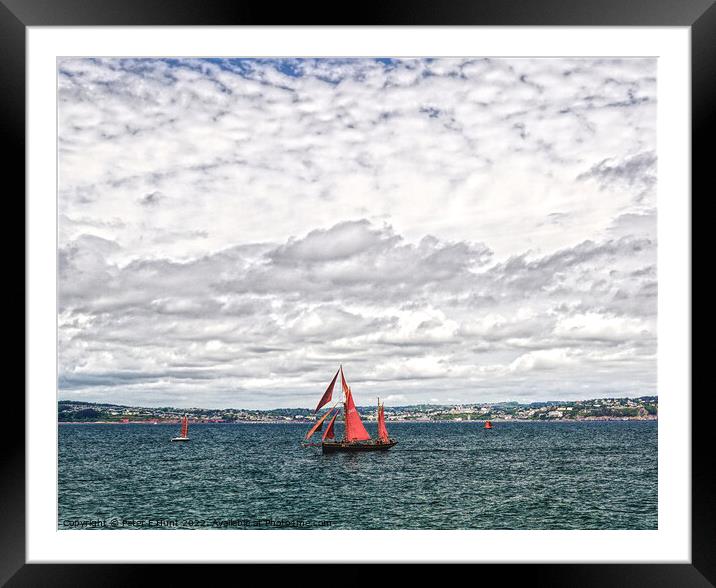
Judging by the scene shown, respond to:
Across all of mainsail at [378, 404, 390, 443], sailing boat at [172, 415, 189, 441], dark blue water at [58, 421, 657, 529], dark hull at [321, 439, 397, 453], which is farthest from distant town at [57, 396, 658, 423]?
mainsail at [378, 404, 390, 443]

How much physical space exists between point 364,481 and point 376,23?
17054 millimetres

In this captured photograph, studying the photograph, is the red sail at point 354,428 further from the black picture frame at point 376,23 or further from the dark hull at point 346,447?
the black picture frame at point 376,23

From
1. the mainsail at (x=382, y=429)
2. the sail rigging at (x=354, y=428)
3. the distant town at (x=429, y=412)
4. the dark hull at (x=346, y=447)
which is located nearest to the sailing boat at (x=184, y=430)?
the distant town at (x=429, y=412)

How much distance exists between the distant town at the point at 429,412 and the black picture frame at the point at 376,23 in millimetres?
23059

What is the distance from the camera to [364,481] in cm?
1916

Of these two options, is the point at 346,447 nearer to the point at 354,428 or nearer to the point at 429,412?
the point at 354,428

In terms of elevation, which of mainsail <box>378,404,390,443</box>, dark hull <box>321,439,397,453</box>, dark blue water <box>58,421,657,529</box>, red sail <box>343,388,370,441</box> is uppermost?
red sail <box>343,388,370,441</box>

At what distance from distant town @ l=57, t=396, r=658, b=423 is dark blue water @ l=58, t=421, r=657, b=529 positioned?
86 centimetres

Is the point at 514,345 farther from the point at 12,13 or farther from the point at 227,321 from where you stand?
the point at 12,13

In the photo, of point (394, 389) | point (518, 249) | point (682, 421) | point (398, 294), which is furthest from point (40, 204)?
point (394, 389)

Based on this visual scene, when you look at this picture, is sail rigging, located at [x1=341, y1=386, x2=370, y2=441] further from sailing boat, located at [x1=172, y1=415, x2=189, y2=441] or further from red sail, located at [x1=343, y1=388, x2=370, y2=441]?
sailing boat, located at [x1=172, y1=415, x2=189, y2=441]

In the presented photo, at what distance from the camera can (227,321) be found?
2641 cm

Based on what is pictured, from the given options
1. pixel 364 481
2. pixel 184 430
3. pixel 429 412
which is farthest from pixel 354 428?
pixel 429 412

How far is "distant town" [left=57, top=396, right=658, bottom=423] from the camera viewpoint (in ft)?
88.5
